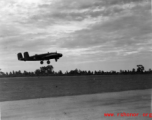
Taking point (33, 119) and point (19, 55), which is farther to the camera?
point (19, 55)

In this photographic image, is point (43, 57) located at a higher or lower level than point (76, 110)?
higher

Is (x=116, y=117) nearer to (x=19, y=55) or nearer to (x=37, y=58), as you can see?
(x=37, y=58)

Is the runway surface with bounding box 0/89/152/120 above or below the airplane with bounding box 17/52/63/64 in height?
below

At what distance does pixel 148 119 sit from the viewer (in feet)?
38.0

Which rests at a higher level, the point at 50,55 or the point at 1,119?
the point at 50,55

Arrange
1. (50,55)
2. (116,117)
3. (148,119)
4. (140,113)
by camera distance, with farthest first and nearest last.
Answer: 1. (50,55)
2. (140,113)
3. (116,117)
4. (148,119)

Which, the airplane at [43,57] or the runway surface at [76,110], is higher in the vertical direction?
the airplane at [43,57]

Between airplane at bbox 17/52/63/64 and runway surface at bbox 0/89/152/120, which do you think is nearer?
runway surface at bbox 0/89/152/120

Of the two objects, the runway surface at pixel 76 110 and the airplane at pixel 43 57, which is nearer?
the runway surface at pixel 76 110

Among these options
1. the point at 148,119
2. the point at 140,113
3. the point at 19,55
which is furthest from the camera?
the point at 19,55

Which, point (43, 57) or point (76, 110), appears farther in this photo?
point (43, 57)

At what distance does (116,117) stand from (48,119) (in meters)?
4.23

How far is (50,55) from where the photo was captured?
136ft

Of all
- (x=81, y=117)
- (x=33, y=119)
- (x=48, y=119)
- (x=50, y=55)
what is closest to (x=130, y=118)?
(x=81, y=117)
